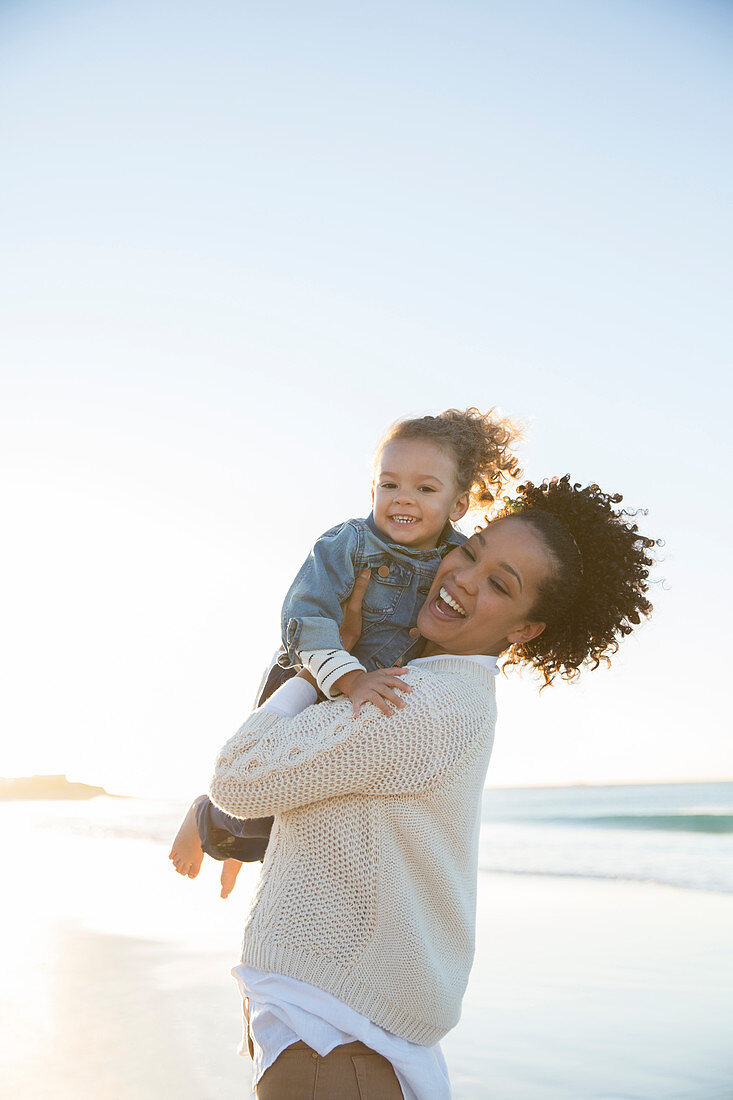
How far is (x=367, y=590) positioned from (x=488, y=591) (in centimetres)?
49

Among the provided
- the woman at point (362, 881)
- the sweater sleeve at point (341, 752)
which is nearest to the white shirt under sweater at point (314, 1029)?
the woman at point (362, 881)

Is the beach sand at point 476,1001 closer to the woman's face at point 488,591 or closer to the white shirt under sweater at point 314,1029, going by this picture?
the white shirt under sweater at point 314,1029

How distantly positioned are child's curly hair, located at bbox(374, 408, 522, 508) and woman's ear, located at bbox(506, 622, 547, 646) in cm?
68

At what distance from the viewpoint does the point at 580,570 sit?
2.46m

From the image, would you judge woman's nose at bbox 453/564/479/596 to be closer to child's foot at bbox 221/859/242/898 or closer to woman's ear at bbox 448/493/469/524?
woman's ear at bbox 448/493/469/524

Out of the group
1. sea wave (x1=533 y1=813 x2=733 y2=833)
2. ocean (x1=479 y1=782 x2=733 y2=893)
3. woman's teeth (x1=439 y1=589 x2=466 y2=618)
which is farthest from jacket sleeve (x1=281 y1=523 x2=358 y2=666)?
sea wave (x1=533 y1=813 x2=733 y2=833)

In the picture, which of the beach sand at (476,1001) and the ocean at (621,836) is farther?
the ocean at (621,836)

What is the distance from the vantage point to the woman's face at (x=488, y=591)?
7.60ft

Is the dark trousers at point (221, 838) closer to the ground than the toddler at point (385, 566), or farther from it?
closer to the ground

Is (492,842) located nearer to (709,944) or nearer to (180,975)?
(709,944)

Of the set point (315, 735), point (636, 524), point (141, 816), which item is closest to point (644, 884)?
point (636, 524)

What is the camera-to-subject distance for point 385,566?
9.08 ft

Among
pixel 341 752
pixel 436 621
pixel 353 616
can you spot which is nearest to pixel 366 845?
pixel 341 752

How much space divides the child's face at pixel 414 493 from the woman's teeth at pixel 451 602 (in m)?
0.53
